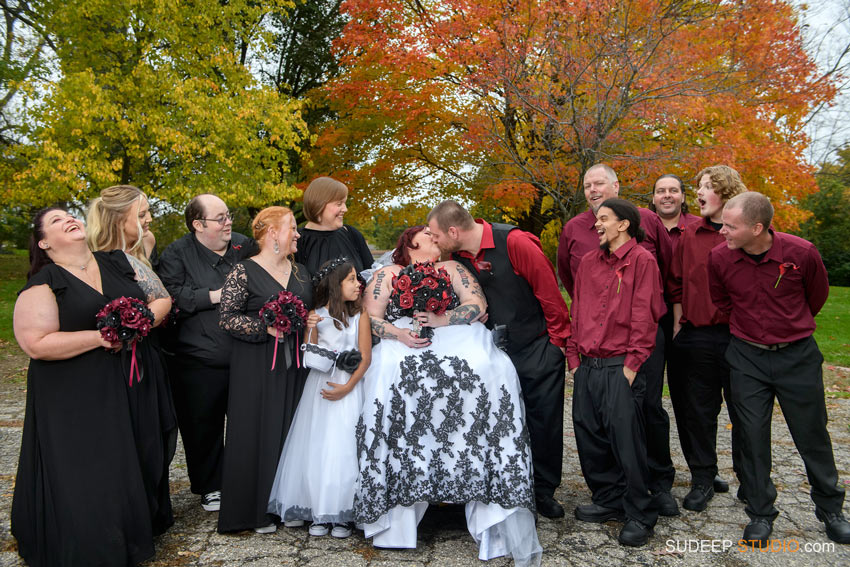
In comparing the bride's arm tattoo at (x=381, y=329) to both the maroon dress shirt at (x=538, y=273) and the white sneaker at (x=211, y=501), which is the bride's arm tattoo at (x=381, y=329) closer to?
the maroon dress shirt at (x=538, y=273)

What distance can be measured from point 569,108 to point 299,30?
1272 cm

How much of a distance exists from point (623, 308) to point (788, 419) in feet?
4.11

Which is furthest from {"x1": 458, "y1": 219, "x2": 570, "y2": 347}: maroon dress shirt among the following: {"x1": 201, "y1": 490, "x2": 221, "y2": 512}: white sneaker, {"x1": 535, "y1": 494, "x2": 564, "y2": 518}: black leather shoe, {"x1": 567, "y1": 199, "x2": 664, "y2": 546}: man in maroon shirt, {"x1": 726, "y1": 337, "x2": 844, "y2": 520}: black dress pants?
{"x1": 201, "y1": 490, "x2": 221, "y2": 512}: white sneaker

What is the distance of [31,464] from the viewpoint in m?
3.56

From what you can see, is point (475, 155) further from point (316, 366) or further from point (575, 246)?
point (316, 366)

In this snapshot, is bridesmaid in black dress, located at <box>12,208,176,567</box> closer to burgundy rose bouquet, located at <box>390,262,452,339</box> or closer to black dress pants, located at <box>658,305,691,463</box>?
burgundy rose bouquet, located at <box>390,262,452,339</box>

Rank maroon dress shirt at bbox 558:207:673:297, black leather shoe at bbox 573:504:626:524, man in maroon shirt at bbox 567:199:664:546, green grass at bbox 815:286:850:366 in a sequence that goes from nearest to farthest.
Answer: man in maroon shirt at bbox 567:199:664:546, black leather shoe at bbox 573:504:626:524, maroon dress shirt at bbox 558:207:673:297, green grass at bbox 815:286:850:366

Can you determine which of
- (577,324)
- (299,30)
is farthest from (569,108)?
(299,30)

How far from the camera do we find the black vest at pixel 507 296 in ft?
14.8

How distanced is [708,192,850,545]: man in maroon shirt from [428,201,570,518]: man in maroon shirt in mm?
1208

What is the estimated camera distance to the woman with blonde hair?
410cm

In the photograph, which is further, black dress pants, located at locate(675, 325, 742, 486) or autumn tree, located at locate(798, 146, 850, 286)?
autumn tree, located at locate(798, 146, 850, 286)

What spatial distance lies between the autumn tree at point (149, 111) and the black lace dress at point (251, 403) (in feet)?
26.8
